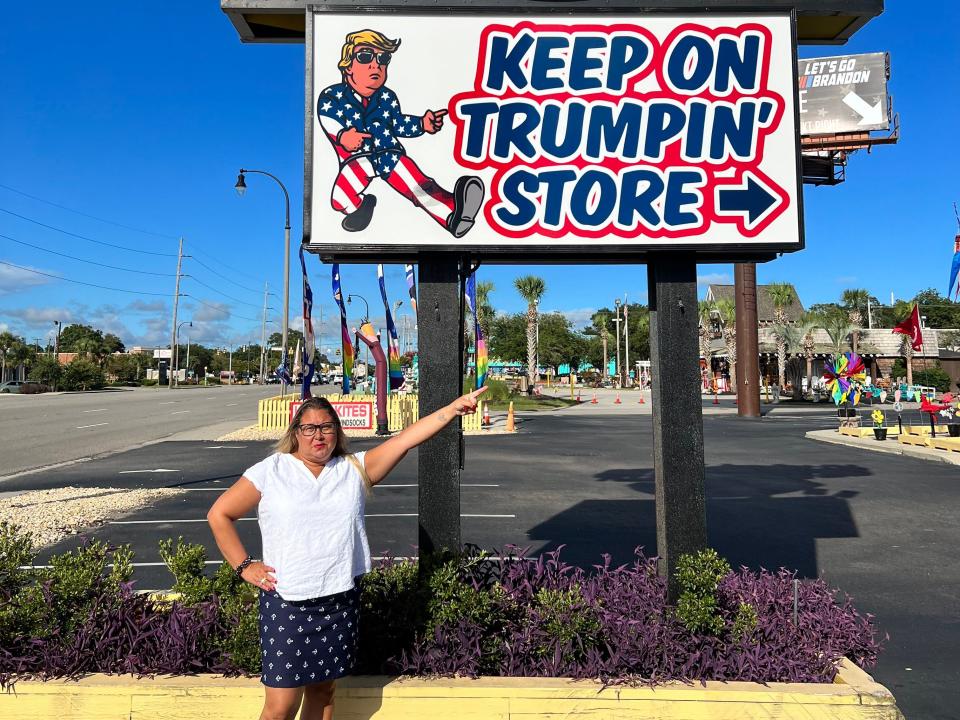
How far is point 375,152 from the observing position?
4773mm

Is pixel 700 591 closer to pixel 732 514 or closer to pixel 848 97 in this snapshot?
pixel 732 514

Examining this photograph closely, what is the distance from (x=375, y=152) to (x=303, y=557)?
301 centimetres

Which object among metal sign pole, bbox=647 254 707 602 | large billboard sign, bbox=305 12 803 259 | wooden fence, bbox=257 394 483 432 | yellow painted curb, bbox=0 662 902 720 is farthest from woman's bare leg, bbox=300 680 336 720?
wooden fence, bbox=257 394 483 432

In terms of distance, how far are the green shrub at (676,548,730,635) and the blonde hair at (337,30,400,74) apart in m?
4.14

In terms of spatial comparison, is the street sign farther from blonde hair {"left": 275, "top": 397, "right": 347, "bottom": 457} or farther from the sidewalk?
blonde hair {"left": 275, "top": 397, "right": 347, "bottom": 457}

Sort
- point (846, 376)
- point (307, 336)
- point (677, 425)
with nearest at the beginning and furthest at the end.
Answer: point (677, 425)
point (307, 336)
point (846, 376)

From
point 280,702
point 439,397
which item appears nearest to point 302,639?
point 280,702

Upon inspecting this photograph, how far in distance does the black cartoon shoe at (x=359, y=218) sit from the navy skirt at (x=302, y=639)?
2645mm

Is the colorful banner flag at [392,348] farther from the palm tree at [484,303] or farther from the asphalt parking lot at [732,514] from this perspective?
the palm tree at [484,303]

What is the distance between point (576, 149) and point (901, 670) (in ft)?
14.5

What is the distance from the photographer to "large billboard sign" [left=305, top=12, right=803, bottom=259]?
15.4ft

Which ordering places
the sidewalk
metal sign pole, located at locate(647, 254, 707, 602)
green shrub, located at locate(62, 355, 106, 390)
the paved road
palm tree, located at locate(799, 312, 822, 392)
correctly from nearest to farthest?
metal sign pole, located at locate(647, 254, 707, 602), the sidewalk, the paved road, palm tree, located at locate(799, 312, 822, 392), green shrub, located at locate(62, 355, 106, 390)

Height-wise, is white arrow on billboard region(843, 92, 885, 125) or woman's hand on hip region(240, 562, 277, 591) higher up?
white arrow on billboard region(843, 92, 885, 125)

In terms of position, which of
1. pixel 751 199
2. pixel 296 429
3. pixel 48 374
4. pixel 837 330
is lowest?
pixel 296 429
